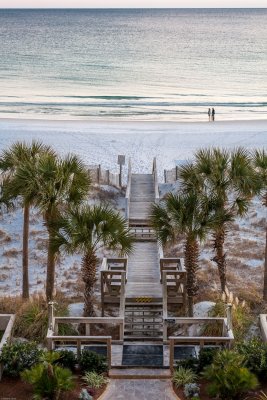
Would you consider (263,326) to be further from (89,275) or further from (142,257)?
(142,257)

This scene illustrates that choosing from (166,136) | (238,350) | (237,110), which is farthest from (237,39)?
(238,350)

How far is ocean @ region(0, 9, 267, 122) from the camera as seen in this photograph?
222 ft

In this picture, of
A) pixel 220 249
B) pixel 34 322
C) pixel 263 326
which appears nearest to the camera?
pixel 263 326

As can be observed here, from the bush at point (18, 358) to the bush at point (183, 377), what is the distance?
3414 millimetres

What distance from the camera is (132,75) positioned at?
92.4 m

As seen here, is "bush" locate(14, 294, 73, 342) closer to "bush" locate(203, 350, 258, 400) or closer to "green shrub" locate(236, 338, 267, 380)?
"green shrub" locate(236, 338, 267, 380)

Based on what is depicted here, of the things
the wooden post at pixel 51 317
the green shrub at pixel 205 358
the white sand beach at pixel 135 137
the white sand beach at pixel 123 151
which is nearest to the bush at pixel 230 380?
the green shrub at pixel 205 358

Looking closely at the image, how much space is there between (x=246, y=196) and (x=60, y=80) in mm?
67158

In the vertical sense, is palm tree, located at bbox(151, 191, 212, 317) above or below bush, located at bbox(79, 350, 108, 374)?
above

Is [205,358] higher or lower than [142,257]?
lower

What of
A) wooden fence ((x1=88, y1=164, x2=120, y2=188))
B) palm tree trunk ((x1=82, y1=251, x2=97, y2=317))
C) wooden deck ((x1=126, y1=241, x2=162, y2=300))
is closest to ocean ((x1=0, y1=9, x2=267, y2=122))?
wooden fence ((x1=88, y1=164, x2=120, y2=188))

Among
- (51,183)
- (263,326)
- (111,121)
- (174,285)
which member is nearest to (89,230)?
(51,183)

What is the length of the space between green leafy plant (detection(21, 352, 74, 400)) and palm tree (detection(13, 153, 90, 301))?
491 centimetres

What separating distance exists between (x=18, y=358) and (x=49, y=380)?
1889mm
